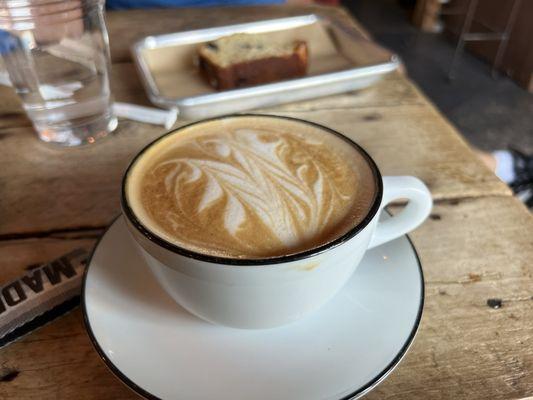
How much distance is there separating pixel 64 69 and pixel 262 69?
0.35 meters

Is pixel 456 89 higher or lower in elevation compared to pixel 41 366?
lower

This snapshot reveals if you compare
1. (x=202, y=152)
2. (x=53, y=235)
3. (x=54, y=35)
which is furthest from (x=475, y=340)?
(x=54, y=35)

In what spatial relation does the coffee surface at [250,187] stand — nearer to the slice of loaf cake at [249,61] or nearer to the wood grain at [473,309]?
the wood grain at [473,309]

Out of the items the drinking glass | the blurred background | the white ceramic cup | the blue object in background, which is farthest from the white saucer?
the blurred background

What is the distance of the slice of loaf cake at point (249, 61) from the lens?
87 cm

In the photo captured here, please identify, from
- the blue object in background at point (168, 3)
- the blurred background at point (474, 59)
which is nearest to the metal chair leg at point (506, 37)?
the blurred background at point (474, 59)

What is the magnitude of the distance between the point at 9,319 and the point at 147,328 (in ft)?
0.36

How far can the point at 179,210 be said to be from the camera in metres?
0.38

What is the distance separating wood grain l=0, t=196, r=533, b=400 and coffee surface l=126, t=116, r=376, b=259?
0.41ft

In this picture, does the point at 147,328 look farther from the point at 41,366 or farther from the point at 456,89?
the point at 456,89

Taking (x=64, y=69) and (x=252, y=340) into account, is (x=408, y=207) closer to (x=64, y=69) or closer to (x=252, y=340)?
(x=252, y=340)

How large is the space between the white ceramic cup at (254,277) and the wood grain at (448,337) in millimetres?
84

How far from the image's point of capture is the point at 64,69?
2.33ft

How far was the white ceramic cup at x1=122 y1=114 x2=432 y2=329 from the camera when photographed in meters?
0.33
